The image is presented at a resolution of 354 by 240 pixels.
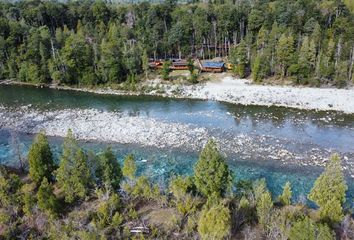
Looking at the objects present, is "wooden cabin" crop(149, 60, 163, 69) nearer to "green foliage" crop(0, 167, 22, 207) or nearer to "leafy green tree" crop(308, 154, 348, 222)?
"green foliage" crop(0, 167, 22, 207)

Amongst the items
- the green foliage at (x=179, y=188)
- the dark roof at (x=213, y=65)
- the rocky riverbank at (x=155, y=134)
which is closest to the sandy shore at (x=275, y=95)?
the dark roof at (x=213, y=65)

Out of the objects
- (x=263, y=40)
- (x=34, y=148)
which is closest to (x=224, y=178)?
(x=34, y=148)

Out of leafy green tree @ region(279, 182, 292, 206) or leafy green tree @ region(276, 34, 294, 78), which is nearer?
leafy green tree @ region(279, 182, 292, 206)

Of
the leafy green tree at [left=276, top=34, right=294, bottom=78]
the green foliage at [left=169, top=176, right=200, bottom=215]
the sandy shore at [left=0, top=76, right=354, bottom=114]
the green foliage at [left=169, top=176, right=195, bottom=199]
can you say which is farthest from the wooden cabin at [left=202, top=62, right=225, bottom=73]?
the green foliage at [left=169, top=176, right=195, bottom=199]

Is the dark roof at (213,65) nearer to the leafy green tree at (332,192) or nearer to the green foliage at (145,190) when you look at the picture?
the green foliage at (145,190)

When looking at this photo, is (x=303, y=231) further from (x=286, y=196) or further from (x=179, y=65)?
(x=179, y=65)

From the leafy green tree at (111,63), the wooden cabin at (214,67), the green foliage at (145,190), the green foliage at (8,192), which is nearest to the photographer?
the green foliage at (8,192)

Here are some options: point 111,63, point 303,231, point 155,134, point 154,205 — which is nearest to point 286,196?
point 303,231

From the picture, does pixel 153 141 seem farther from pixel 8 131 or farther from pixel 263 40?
pixel 263 40
